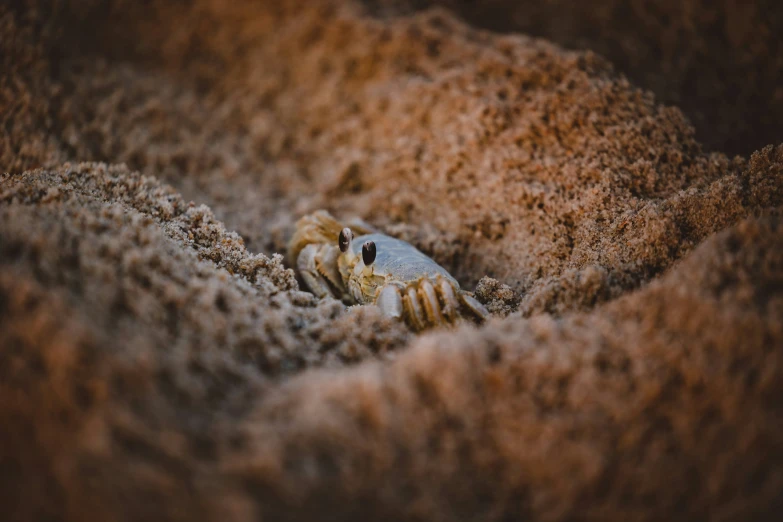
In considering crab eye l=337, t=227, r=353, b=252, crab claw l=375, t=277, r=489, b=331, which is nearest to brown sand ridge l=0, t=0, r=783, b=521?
crab claw l=375, t=277, r=489, b=331

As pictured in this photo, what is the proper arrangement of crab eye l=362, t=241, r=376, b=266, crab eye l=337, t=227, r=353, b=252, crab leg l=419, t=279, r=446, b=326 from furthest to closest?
crab eye l=337, t=227, r=353, b=252 → crab eye l=362, t=241, r=376, b=266 → crab leg l=419, t=279, r=446, b=326

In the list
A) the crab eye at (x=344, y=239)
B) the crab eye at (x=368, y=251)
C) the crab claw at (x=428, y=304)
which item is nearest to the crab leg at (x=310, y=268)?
the crab eye at (x=344, y=239)

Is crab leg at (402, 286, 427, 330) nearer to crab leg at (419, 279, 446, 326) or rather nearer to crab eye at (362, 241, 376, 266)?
crab leg at (419, 279, 446, 326)

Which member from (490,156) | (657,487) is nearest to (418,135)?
(490,156)

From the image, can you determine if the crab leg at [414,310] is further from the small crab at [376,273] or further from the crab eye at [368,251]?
the crab eye at [368,251]

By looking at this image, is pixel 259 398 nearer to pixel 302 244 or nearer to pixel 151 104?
pixel 302 244

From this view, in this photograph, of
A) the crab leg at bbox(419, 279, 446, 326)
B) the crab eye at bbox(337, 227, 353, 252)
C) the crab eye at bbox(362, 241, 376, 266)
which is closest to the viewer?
the crab leg at bbox(419, 279, 446, 326)

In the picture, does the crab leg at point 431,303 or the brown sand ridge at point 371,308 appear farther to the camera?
the crab leg at point 431,303
